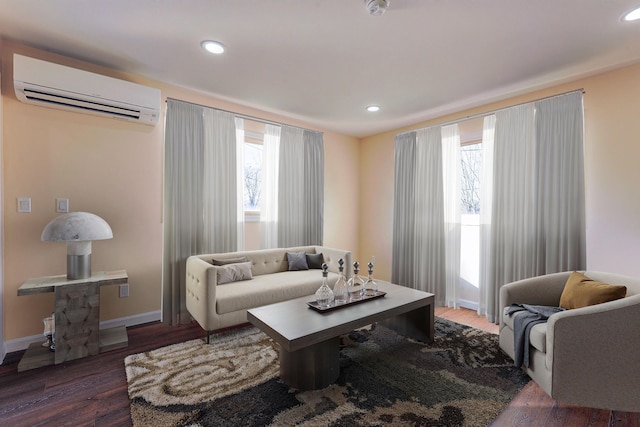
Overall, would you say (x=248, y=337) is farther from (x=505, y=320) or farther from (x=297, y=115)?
(x=297, y=115)

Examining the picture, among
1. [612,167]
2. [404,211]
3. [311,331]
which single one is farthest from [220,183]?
[612,167]

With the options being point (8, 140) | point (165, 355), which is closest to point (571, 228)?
point (165, 355)

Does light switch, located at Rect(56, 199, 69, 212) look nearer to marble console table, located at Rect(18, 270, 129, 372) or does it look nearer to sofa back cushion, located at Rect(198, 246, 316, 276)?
marble console table, located at Rect(18, 270, 129, 372)

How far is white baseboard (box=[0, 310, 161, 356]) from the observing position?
8.34 feet

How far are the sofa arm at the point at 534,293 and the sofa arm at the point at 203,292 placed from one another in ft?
8.56

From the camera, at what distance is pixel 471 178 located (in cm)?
393

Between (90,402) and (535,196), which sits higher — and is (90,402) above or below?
below

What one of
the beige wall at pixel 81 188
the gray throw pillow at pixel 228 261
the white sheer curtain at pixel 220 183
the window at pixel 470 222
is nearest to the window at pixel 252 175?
the white sheer curtain at pixel 220 183

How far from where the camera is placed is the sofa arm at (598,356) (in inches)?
70.4

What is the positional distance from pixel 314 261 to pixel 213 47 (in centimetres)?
274

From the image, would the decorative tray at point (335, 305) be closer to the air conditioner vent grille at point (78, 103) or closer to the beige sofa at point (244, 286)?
the beige sofa at point (244, 286)

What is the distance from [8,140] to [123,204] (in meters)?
0.99

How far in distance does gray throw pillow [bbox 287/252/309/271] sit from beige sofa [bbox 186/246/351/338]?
0.10 meters

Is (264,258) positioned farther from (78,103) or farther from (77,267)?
(78,103)
